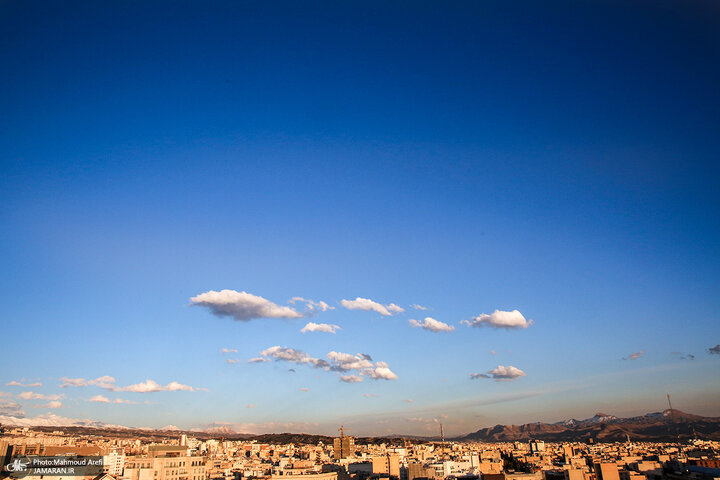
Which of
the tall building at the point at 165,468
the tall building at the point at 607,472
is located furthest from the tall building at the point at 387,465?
the tall building at the point at 607,472

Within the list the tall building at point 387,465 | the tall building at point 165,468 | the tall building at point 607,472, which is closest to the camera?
the tall building at point 607,472

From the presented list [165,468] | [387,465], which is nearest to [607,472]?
[387,465]

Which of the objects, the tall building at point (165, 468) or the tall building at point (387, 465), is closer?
the tall building at point (165, 468)

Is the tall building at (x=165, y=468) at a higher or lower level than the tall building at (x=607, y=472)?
higher

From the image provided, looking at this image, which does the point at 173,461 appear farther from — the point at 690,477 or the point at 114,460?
the point at 690,477

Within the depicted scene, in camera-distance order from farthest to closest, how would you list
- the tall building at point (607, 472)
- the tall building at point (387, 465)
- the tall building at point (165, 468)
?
1. the tall building at point (387, 465)
2. the tall building at point (165, 468)
3. the tall building at point (607, 472)

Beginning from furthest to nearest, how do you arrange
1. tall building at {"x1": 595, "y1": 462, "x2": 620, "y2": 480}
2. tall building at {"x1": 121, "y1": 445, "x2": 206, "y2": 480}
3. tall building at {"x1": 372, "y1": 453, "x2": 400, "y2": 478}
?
tall building at {"x1": 372, "y1": 453, "x2": 400, "y2": 478}
tall building at {"x1": 121, "y1": 445, "x2": 206, "y2": 480}
tall building at {"x1": 595, "y1": 462, "x2": 620, "y2": 480}

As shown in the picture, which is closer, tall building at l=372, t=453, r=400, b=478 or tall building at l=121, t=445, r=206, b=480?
tall building at l=121, t=445, r=206, b=480

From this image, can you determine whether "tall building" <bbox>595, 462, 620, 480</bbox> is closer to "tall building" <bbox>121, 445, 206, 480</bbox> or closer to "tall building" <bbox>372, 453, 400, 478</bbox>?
"tall building" <bbox>372, 453, 400, 478</bbox>

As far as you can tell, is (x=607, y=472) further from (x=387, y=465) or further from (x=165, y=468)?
(x=165, y=468)

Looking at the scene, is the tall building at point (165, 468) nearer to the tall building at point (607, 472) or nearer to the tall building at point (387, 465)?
the tall building at point (387, 465)

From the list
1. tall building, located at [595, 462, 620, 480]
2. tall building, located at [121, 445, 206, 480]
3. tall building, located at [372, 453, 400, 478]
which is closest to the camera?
tall building, located at [595, 462, 620, 480]

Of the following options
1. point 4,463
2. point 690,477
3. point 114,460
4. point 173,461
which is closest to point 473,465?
point 690,477

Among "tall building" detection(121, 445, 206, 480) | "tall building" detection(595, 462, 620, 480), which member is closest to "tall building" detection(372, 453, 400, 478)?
"tall building" detection(121, 445, 206, 480)
